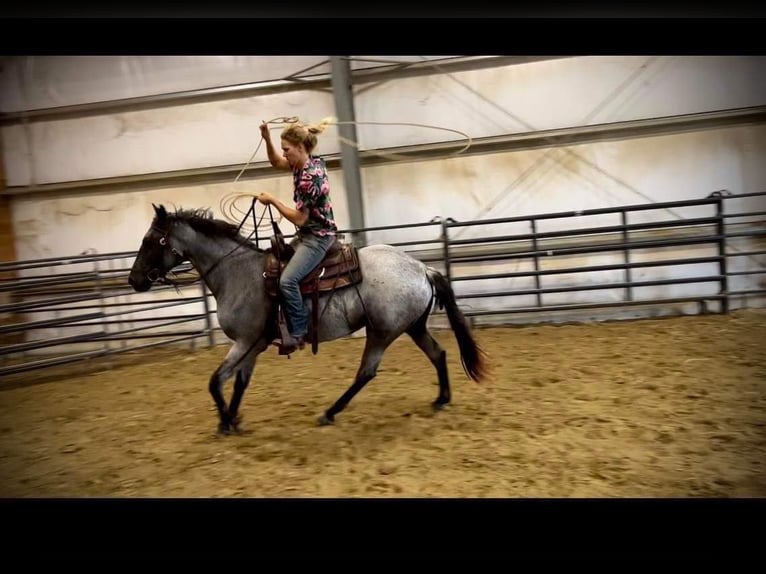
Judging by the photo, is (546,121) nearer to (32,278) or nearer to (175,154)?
(175,154)

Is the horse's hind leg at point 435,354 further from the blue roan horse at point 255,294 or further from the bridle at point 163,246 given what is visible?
the bridle at point 163,246

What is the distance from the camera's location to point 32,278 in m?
4.15

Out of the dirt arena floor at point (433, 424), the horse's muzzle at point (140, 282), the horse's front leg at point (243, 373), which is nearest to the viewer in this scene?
the dirt arena floor at point (433, 424)

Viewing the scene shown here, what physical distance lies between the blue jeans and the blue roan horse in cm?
12

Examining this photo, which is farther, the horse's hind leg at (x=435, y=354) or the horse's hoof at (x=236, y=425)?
the horse's hind leg at (x=435, y=354)

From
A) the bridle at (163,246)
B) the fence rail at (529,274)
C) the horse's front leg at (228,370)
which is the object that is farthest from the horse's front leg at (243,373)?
the fence rail at (529,274)

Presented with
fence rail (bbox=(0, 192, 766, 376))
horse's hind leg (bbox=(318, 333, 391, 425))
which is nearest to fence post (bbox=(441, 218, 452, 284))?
fence rail (bbox=(0, 192, 766, 376))

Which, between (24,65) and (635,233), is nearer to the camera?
(24,65)

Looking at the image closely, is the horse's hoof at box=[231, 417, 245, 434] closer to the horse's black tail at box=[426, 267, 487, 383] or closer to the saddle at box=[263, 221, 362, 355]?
the saddle at box=[263, 221, 362, 355]

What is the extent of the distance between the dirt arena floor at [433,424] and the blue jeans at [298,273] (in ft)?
2.18

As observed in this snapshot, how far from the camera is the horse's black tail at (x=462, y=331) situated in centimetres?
267

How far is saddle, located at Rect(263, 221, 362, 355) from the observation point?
2477 mm
